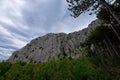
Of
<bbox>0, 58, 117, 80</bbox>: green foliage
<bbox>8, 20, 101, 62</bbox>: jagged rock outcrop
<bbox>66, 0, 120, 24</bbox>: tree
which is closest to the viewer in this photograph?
<bbox>0, 58, 117, 80</bbox>: green foliage

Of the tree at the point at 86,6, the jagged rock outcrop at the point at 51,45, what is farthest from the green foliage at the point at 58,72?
the jagged rock outcrop at the point at 51,45

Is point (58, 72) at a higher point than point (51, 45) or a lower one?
lower

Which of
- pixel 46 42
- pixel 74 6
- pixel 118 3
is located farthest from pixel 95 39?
pixel 46 42

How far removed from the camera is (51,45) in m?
136

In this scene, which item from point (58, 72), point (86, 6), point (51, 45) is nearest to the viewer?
point (58, 72)

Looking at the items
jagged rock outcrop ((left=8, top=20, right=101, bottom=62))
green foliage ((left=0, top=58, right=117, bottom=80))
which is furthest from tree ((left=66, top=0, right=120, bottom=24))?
jagged rock outcrop ((left=8, top=20, right=101, bottom=62))

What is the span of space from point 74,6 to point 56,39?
119 m

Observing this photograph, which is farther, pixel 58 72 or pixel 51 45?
pixel 51 45

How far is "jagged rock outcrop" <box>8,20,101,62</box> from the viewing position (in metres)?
128

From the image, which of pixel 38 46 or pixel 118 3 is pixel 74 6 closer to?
pixel 118 3

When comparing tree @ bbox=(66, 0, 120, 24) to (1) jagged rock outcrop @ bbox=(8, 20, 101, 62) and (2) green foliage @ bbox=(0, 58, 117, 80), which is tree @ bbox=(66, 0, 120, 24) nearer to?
(2) green foliage @ bbox=(0, 58, 117, 80)

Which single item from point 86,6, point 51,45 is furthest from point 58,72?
point 51,45

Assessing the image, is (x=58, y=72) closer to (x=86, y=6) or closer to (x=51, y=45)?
(x=86, y=6)

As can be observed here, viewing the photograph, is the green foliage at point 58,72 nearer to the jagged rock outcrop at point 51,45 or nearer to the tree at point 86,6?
the tree at point 86,6
